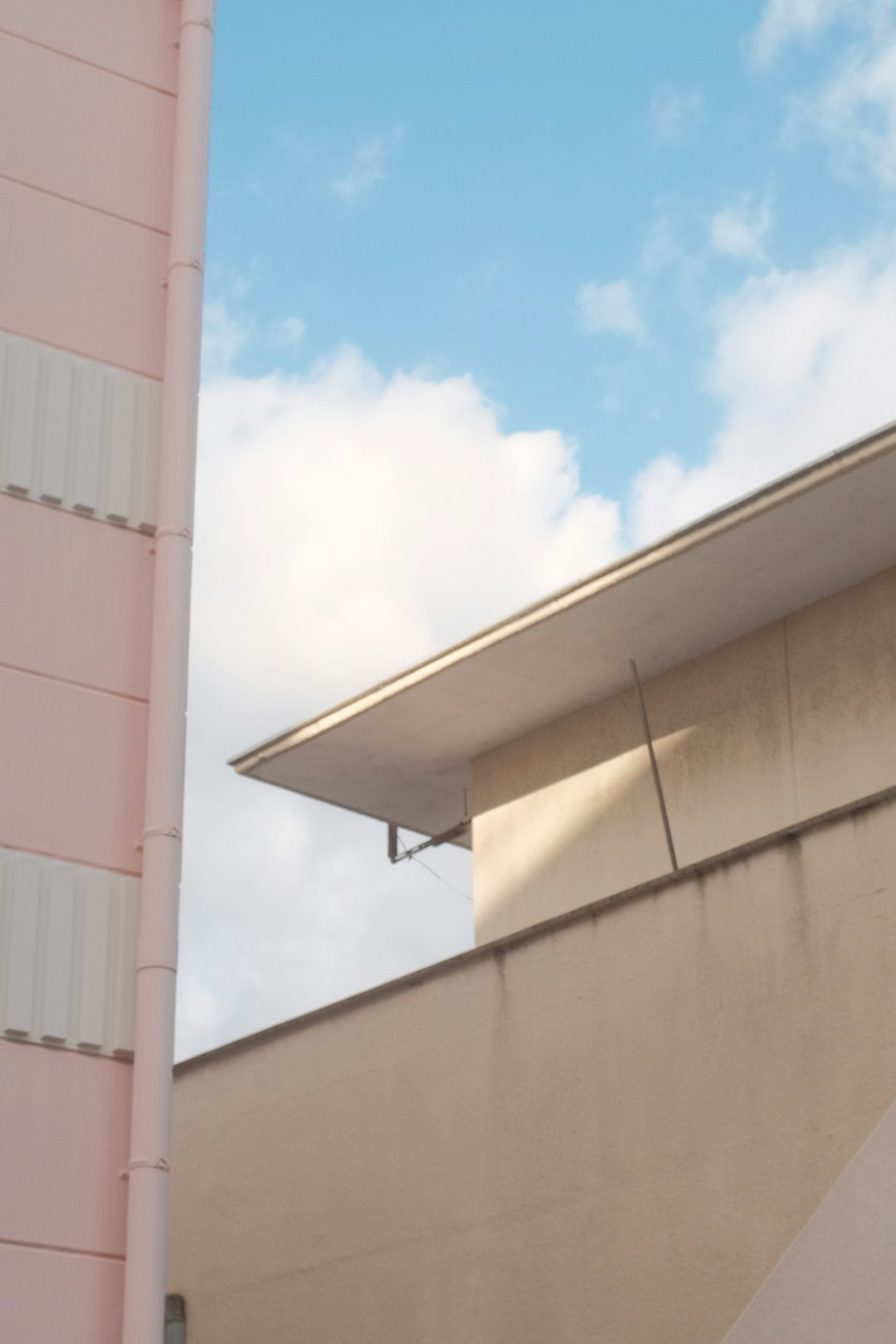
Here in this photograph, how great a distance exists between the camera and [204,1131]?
12.2 meters

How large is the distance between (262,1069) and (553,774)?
3757 mm

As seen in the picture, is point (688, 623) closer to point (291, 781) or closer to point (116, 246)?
point (291, 781)

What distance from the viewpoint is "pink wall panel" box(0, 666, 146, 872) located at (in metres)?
7.34

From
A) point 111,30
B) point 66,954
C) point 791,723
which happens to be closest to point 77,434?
point 111,30

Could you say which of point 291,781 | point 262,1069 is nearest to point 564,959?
point 262,1069

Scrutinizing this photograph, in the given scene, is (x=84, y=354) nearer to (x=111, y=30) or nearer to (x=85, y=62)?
(x=85, y=62)

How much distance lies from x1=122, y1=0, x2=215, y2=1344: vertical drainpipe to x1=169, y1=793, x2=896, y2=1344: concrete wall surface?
3093 millimetres

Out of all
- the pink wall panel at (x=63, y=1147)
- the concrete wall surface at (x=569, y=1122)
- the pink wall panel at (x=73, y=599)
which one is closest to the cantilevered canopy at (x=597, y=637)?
the concrete wall surface at (x=569, y=1122)

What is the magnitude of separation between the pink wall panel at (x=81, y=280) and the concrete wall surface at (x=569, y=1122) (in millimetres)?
3686

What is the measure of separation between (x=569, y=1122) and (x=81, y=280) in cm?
461

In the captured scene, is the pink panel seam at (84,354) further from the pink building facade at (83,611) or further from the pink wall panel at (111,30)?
the pink wall panel at (111,30)

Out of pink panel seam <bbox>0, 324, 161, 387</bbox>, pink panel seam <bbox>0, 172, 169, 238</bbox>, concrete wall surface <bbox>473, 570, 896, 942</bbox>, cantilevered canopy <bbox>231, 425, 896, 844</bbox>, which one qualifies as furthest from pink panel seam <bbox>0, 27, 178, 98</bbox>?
concrete wall surface <bbox>473, 570, 896, 942</bbox>

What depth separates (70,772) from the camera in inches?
294

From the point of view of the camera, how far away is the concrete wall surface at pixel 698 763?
13.0 metres
